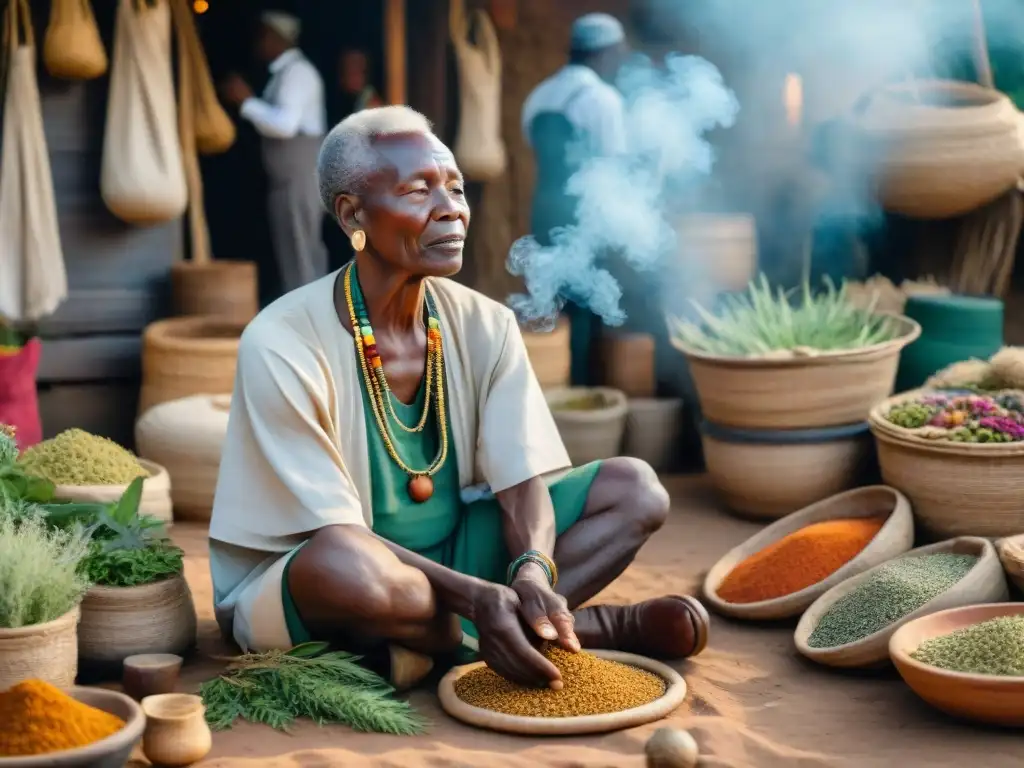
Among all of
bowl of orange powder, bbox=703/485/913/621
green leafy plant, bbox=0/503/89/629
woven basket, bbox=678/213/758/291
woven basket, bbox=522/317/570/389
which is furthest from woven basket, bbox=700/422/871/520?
green leafy plant, bbox=0/503/89/629

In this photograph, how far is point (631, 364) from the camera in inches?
278

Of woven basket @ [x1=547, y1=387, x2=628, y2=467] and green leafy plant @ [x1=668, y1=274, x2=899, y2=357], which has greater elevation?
green leafy plant @ [x1=668, y1=274, x2=899, y2=357]

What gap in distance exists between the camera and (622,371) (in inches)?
278

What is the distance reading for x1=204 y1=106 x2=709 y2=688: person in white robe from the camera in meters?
3.73

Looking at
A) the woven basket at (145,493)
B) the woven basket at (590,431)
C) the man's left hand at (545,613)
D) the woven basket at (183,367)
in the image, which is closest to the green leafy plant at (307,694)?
the man's left hand at (545,613)

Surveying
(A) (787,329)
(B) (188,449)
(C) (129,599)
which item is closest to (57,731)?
(C) (129,599)

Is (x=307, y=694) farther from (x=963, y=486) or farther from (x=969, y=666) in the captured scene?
(x=963, y=486)

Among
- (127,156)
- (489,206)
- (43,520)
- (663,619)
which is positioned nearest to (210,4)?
(489,206)

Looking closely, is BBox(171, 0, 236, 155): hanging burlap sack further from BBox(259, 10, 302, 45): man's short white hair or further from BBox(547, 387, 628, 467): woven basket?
BBox(547, 387, 628, 467): woven basket

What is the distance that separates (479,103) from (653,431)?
2.09 metres

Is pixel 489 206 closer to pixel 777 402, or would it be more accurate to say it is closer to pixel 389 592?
pixel 777 402

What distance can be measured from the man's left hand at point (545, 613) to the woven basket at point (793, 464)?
2.29m

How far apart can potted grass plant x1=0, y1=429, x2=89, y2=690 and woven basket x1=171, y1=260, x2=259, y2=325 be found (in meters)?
3.24

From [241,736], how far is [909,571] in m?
1.93
